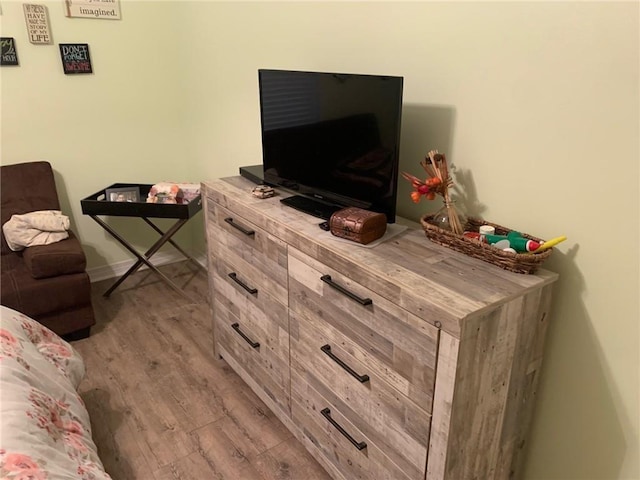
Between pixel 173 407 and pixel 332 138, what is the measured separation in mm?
1480

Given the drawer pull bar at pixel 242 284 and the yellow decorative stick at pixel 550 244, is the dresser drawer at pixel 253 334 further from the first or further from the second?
the yellow decorative stick at pixel 550 244

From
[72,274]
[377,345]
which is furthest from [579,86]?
[72,274]

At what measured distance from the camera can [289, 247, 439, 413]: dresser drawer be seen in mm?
1287

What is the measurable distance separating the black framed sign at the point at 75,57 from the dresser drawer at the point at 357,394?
7.89 ft

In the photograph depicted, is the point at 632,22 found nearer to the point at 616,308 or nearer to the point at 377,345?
the point at 616,308

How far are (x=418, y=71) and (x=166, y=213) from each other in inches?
72.1

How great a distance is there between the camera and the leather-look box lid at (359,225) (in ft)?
5.03

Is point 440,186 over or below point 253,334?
over

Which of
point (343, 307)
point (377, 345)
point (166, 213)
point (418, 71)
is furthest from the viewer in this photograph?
point (166, 213)

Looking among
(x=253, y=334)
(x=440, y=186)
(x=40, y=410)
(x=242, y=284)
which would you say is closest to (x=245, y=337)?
(x=253, y=334)

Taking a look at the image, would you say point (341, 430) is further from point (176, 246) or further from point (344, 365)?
point (176, 246)

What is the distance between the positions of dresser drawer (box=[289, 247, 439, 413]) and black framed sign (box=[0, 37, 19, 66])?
2.41 meters

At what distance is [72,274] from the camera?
2.72 metres

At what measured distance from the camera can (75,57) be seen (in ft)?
10.2
